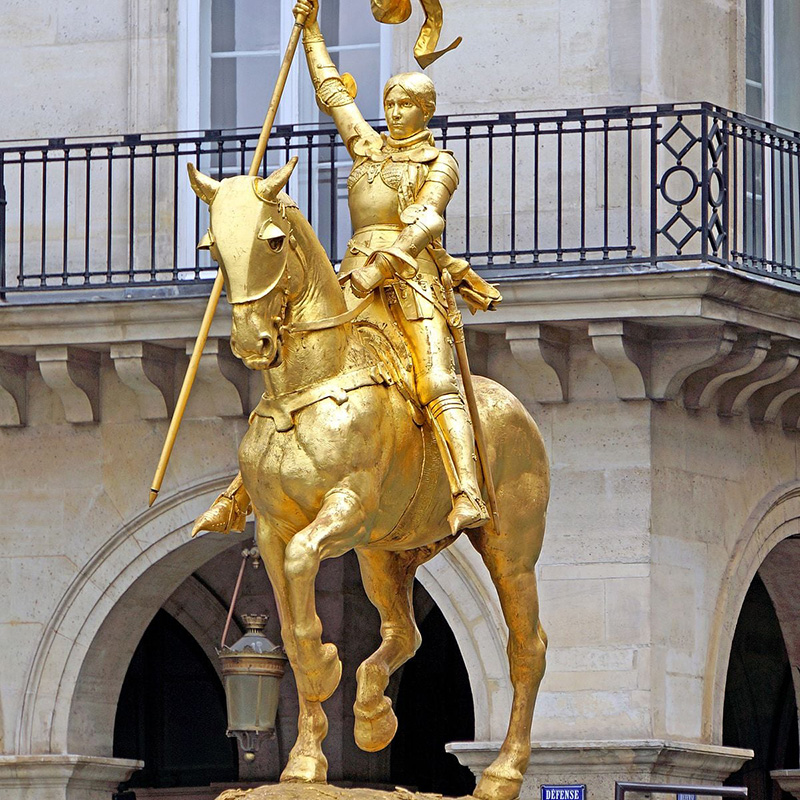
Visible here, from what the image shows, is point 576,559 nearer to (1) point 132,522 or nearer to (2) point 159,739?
(1) point 132,522

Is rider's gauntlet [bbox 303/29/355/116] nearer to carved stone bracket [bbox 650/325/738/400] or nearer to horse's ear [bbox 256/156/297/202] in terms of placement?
horse's ear [bbox 256/156/297/202]

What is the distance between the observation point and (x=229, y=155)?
1677 cm

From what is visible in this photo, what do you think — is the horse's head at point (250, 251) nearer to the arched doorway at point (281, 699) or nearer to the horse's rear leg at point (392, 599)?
the horse's rear leg at point (392, 599)

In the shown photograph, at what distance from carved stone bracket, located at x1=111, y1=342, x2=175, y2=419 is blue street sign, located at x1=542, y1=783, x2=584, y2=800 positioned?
2942 millimetres

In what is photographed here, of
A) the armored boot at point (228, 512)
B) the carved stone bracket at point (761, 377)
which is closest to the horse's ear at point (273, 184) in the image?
the armored boot at point (228, 512)

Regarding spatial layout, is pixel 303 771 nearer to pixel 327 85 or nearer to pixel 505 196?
pixel 327 85

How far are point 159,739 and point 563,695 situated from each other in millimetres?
4460

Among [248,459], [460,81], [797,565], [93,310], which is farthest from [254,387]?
[248,459]

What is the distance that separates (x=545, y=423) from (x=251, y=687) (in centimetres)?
218

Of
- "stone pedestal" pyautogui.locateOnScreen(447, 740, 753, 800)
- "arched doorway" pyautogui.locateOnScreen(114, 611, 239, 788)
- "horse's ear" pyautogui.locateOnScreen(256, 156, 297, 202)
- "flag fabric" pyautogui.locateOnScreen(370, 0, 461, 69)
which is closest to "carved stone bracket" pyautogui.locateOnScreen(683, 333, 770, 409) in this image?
"stone pedestal" pyautogui.locateOnScreen(447, 740, 753, 800)

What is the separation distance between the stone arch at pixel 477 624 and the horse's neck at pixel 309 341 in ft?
16.0

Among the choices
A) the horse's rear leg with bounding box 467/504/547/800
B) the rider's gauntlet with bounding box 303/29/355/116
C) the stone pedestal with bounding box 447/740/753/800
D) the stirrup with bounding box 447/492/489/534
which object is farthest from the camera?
the stone pedestal with bounding box 447/740/753/800

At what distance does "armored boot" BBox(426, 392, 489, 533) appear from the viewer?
1098 centimetres

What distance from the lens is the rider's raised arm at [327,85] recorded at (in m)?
11.8
